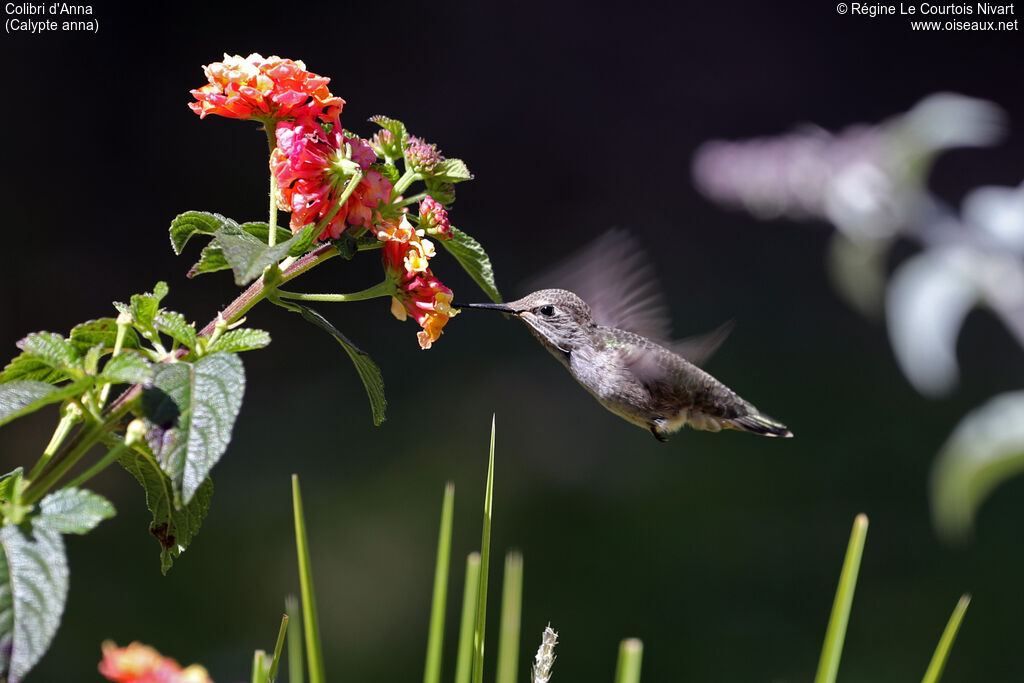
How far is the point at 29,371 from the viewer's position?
689 millimetres

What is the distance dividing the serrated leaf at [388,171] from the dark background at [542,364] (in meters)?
1.90

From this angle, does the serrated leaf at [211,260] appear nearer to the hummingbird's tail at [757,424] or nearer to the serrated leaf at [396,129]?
the serrated leaf at [396,129]

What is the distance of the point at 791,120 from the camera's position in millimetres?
Result: 4418

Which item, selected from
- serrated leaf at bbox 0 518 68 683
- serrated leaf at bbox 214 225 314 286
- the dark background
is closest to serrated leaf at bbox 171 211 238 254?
serrated leaf at bbox 214 225 314 286

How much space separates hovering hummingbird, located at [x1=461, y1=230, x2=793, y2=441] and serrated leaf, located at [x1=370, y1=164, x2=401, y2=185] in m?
0.39

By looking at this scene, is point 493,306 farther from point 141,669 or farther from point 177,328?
point 141,669

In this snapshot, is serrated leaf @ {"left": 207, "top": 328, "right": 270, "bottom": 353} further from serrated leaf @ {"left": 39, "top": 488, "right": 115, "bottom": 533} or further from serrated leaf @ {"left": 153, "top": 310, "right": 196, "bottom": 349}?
Answer: serrated leaf @ {"left": 39, "top": 488, "right": 115, "bottom": 533}

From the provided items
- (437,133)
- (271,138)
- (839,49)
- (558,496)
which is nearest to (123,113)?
(437,133)

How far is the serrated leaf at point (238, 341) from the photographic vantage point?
0.65 m

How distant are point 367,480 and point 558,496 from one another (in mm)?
570

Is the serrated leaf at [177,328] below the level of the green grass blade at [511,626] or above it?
above

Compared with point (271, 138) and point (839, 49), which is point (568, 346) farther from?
point (839, 49)

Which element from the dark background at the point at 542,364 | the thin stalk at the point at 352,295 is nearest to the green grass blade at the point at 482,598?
the thin stalk at the point at 352,295

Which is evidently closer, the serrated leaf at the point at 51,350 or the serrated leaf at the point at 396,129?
the serrated leaf at the point at 51,350
